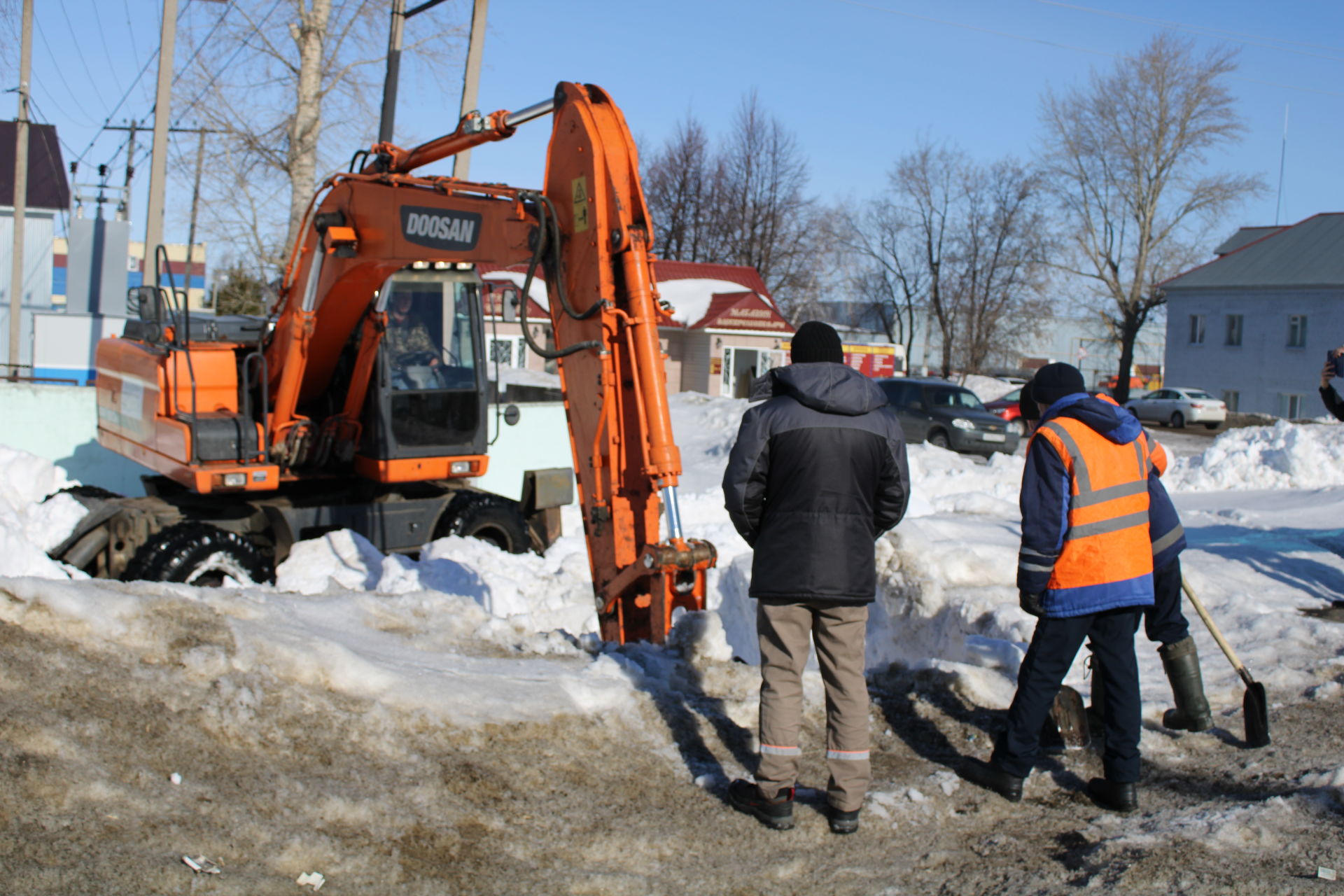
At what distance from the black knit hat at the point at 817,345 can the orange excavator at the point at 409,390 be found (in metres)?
1.57

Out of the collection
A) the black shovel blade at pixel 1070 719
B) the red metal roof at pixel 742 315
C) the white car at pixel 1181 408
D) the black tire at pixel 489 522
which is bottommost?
the black shovel blade at pixel 1070 719

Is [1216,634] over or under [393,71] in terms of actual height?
under

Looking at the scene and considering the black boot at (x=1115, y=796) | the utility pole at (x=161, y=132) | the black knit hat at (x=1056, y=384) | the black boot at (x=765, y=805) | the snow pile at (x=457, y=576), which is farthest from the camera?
the utility pole at (x=161, y=132)

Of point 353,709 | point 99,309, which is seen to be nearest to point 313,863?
point 353,709

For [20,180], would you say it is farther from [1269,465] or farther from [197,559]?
[1269,465]

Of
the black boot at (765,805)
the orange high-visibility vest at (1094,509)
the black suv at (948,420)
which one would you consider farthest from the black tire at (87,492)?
the black suv at (948,420)

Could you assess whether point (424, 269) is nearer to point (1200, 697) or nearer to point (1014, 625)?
point (1014, 625)

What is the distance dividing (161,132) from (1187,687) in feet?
46.1

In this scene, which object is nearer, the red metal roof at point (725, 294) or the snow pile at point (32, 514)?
the snow pile at point (32, 514)

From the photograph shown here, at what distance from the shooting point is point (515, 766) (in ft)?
13.3

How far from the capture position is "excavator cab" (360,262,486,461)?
870cm

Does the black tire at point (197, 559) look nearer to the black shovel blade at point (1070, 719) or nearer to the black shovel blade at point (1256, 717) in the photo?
the black shovel blade at point (1070, 719)

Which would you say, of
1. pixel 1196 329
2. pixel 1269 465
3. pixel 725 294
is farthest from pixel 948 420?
pixel 1196 329

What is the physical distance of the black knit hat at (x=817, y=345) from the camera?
13.1ft
